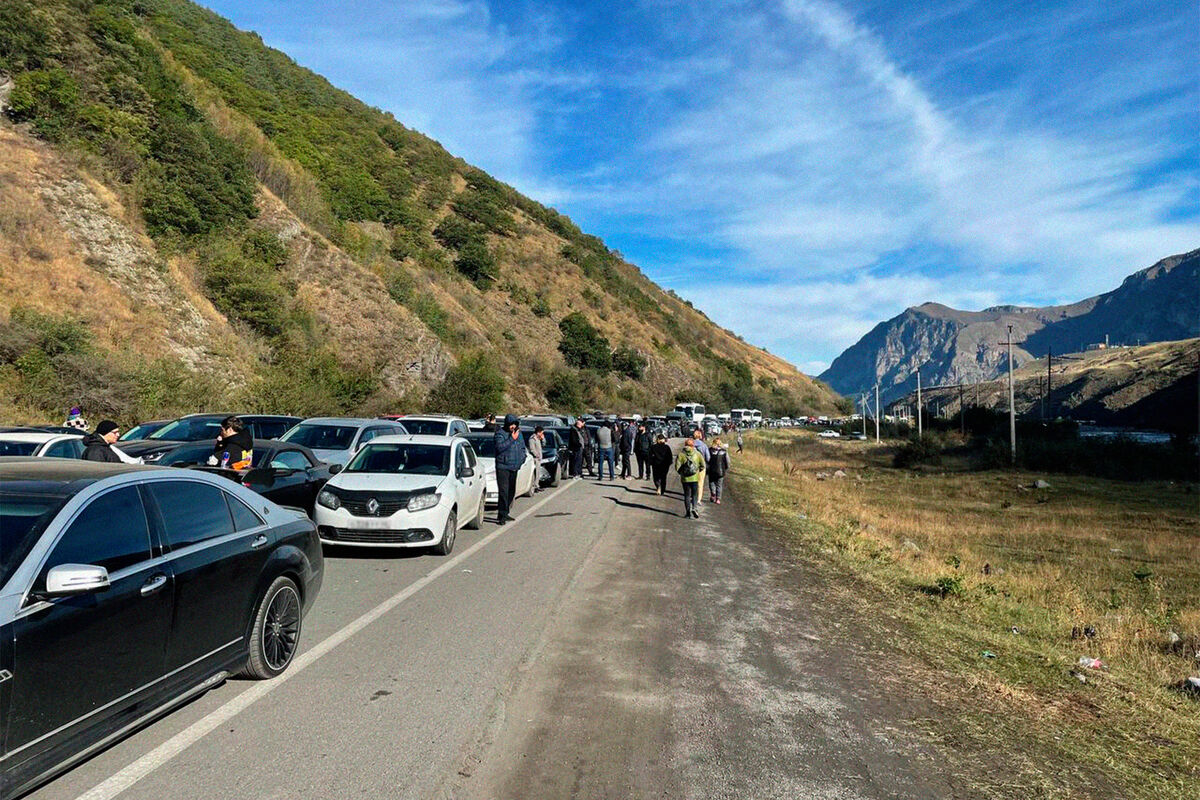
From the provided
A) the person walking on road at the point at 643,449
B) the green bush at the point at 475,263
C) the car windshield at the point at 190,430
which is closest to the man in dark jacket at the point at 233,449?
the car windshield at the point at 190,430

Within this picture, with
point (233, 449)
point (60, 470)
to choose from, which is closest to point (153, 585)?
point (60, 470)

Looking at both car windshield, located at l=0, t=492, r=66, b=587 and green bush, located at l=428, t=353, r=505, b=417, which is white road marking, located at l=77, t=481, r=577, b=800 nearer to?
car windshield, located at l=0, t=492, r=66, b=587

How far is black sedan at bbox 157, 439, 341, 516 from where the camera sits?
10.6m

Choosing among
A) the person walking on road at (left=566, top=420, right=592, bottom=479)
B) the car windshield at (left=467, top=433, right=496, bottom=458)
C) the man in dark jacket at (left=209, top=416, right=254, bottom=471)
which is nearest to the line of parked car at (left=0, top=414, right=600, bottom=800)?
the man in dark jacket at (left=209, top=416, right=254, bottom=471)

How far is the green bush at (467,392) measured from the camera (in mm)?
40500

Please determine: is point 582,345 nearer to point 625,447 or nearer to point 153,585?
point 625,447

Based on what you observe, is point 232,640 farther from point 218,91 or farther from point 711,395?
point 711,395

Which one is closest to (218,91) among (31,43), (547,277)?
(31,43)

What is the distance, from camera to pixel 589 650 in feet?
21.0

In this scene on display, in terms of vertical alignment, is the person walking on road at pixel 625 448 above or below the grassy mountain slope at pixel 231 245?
below

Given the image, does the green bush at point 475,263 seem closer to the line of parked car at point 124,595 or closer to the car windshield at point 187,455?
the car windshield at point 187,455

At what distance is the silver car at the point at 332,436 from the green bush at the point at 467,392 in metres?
25.4

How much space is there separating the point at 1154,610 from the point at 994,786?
363 inches

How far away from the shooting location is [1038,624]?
8.86 metres
